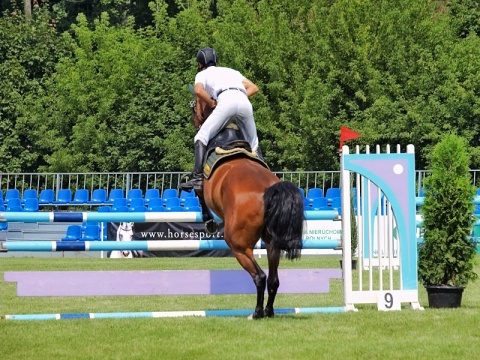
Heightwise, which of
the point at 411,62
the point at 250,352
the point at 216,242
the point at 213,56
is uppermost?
the point at 411,62

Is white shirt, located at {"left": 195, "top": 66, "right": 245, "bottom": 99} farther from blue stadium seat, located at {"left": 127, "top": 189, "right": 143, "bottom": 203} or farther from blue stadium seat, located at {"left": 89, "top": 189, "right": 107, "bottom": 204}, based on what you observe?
blue stadium seat, located at {"left": 89, "top": 189, "right": 107, "bottom": 204}

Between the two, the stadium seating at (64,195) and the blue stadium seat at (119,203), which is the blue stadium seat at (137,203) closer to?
the blue stadium seat at (119,203)

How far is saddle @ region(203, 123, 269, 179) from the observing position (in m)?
9.06

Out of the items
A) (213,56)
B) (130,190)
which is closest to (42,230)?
(130,190)

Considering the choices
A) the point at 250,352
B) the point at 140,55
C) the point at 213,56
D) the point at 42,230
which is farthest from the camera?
the point at 140,55

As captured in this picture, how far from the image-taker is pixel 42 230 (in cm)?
2270

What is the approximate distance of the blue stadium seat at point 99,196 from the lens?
79.8ft

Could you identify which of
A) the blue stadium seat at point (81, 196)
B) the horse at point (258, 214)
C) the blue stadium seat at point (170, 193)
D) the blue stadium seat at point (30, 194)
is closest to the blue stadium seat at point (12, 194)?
the blue stadium seat at point (30, 194)

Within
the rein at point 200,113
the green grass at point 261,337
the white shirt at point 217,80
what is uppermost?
the white shirt at point 217,80

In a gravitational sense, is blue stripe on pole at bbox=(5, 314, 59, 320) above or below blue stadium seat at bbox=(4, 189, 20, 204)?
below

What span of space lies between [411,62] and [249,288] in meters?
21.3

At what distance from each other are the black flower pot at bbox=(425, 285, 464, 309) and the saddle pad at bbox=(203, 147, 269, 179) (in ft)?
6.38

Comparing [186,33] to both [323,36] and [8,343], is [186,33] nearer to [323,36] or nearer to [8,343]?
[323,36]

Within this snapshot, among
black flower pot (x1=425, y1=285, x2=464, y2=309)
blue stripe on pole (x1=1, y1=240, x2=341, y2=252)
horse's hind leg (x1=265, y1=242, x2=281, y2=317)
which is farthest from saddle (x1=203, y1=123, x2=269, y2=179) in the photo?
black flower pot (x1=425, y1=285, x2=464, y2=309)
